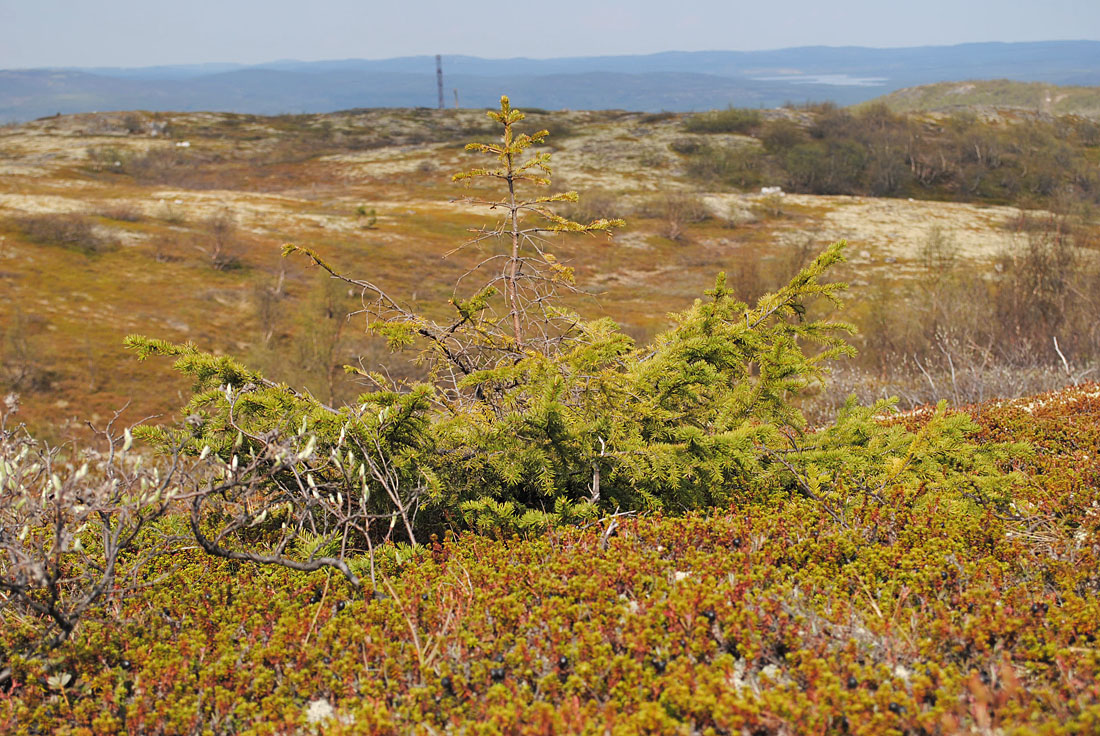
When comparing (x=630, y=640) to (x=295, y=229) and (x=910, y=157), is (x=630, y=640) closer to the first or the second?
(x=295, y=229)

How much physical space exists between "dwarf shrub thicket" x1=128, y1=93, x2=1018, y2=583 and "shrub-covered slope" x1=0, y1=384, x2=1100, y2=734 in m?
0.41

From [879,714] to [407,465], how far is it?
117 inches

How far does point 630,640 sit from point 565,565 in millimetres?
783

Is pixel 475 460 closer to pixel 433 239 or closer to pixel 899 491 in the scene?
pixel 899 491

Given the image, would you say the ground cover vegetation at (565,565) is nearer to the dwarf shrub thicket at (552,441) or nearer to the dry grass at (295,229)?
the dwarf shrub thicket at (552,441)

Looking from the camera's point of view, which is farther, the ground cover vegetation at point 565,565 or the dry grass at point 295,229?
the dry grass at point 295,229

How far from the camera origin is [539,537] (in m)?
4.30

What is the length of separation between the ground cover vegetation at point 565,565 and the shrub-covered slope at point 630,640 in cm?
2

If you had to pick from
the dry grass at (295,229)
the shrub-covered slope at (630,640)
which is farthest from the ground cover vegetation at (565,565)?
the dry grass at (295,229)

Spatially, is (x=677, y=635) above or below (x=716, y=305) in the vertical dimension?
below

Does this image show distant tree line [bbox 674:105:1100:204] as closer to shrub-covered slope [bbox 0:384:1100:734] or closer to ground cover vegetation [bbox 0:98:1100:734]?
ground cover vegetation [bbox 0:98:1100:734]

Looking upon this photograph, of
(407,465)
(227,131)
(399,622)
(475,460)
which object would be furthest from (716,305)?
(227,131)

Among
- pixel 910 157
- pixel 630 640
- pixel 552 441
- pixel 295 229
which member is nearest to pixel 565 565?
pixel 630 640

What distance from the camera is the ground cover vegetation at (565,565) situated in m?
2.75
